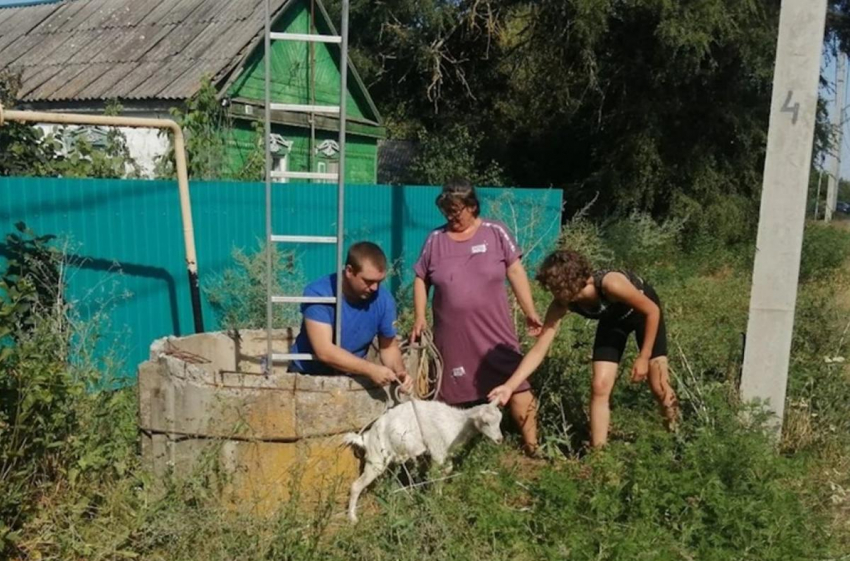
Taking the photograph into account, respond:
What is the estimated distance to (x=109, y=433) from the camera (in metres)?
3.97

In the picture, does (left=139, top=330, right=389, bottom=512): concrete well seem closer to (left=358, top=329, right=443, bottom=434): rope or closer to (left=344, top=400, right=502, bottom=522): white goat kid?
(left=344, top=400, right=502, bottom=522): white goat kid

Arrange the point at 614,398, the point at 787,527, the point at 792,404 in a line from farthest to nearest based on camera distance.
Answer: the point at 614,398 < the point at 792,404 < the point at 787,527

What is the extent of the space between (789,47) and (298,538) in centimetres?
373

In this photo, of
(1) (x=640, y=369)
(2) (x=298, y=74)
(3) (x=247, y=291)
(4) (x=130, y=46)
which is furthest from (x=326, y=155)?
(1) (x=640, y=369)

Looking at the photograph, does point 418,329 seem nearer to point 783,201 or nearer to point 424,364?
point 424,364

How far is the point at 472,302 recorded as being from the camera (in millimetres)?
4559

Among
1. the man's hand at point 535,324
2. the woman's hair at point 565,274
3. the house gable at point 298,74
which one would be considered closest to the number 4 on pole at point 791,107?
the woman's hair at point 565,274

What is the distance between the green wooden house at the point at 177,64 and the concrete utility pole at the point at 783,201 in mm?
7349

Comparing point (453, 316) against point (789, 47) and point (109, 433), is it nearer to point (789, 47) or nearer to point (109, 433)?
point (109, 433)

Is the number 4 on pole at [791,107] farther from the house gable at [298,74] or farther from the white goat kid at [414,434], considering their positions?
the house gable at [298,74]

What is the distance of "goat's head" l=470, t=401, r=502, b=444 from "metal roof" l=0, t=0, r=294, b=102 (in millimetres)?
9431

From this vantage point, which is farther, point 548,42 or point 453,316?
point 548,42

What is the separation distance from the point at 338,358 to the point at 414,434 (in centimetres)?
52

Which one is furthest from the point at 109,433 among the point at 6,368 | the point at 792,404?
the point at 792,404
